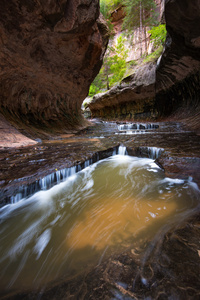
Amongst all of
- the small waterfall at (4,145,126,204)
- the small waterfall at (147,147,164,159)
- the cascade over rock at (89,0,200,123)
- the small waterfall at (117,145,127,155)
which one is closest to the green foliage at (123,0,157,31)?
the cascade over rock at (89,0,200,123)

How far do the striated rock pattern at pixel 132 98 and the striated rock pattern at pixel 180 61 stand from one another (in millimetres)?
953

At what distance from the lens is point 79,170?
307 cm

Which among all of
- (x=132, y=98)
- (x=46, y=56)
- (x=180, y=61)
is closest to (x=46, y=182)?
(x=46, y=56)

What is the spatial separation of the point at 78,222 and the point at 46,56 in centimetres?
704

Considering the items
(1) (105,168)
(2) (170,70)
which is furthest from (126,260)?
(2) (170,70)

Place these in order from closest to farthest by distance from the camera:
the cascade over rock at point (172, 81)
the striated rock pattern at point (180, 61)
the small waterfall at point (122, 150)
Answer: the striated rock pattern at point (180, 61) → the cascade over rock at point (172, 81) → the small waterfall at point (122, 150)

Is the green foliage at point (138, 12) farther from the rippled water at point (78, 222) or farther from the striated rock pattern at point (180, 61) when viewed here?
A: the rippled water at point (78, 222)

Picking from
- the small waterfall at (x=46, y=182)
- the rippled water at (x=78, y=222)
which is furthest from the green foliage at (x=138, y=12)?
the rippled water at (x=78, y=222)

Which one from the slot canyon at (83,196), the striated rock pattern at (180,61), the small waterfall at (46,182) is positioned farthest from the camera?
the striated rock pattern at (180,61)

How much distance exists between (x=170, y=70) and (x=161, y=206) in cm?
967

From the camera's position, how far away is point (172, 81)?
9359 mm

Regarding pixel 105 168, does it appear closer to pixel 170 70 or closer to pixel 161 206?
pixel 161 206

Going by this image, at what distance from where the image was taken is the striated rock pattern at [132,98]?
1177 centimetres

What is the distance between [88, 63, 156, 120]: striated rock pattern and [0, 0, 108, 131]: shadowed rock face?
5.29 meters
